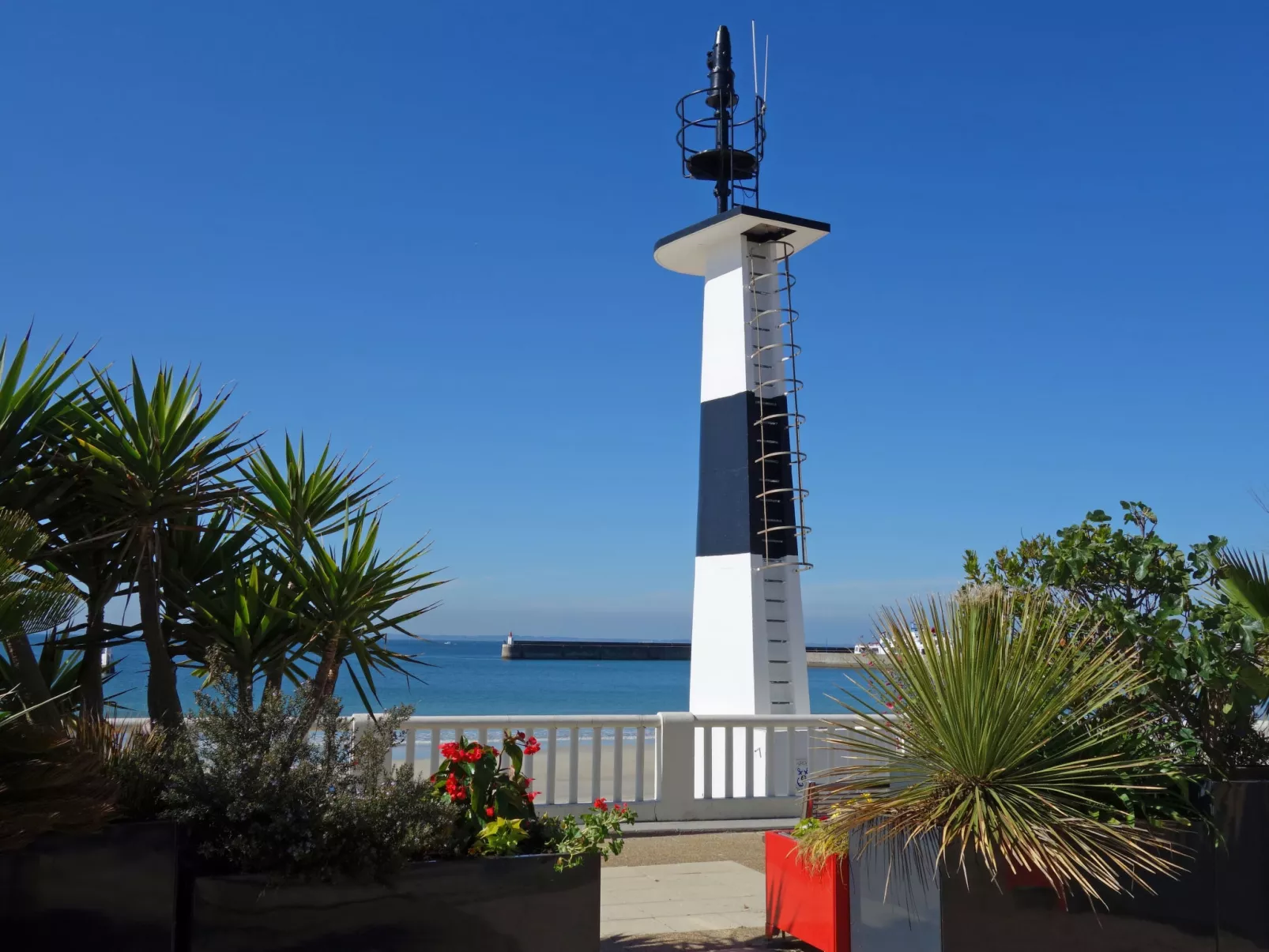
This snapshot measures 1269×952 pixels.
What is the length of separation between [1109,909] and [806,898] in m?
1.39

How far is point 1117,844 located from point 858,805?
1.06 m

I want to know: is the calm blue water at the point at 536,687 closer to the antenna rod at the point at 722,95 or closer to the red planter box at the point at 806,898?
the antenna rod at the point at 722,95

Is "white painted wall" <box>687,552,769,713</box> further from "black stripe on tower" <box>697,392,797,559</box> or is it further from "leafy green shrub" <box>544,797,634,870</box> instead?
"leafy green shrub" <box>544,797,634,870</box>

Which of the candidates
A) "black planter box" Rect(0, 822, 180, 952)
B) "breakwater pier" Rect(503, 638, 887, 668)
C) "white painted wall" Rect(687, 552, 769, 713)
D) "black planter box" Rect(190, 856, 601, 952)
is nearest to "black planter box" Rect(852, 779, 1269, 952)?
"black planter box" Rect(190, 856, 601, 952)

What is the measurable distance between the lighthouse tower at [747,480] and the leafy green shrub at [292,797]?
26.5 feet

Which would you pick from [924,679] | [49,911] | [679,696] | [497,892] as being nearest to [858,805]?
[924,679]

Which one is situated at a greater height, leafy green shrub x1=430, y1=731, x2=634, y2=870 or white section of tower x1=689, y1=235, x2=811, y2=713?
white section of tower x1=689, y1=235, x2=811, y2=713

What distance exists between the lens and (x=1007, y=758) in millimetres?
4512

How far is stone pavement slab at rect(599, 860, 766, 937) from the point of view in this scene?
591 cm

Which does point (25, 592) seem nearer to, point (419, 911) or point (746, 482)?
point (419, 911)

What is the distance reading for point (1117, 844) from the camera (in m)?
4.52

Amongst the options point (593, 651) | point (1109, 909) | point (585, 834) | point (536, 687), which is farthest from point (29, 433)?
point (593, 651)

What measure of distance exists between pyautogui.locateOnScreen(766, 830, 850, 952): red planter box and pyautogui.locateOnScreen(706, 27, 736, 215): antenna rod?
10.7 metres

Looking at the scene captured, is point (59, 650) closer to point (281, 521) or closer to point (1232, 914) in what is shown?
point (281, 521)
